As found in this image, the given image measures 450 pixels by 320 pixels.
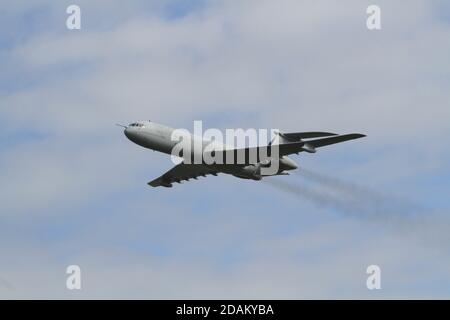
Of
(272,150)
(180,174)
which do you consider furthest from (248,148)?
(180,174)

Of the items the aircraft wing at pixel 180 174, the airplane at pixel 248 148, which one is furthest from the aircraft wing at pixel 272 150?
the aircraft wing at pixel 180 174

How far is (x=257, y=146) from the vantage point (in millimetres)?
114188

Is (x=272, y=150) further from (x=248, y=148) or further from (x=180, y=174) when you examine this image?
(x=180, y=174)

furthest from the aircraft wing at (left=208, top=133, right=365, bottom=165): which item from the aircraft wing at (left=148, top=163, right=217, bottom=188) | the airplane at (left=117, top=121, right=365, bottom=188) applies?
the aircraft wing at (left=148, top=163, right=217, bottom=188)

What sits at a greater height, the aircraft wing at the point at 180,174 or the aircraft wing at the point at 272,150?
the aircraft wing at the point at 272,150

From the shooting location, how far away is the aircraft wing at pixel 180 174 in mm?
124438

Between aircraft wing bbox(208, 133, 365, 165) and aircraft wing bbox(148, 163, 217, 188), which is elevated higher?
aircraft wing bbox(208, 133, 365, 165)

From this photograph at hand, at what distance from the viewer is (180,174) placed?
418 feet

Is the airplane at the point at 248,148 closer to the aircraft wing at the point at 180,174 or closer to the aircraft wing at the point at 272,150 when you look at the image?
the aircraft wing at the point at 272,150

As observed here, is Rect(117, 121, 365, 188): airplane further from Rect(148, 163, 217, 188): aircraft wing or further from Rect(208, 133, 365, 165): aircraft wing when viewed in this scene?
Rect(148, 163, 217, 188): aircraft wing

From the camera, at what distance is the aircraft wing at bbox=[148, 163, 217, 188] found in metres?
124

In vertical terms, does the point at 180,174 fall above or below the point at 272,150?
below

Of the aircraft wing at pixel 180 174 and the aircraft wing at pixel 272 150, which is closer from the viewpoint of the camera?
the aircraft wing at pixel 272 150

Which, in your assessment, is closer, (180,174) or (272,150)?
(272,150)
